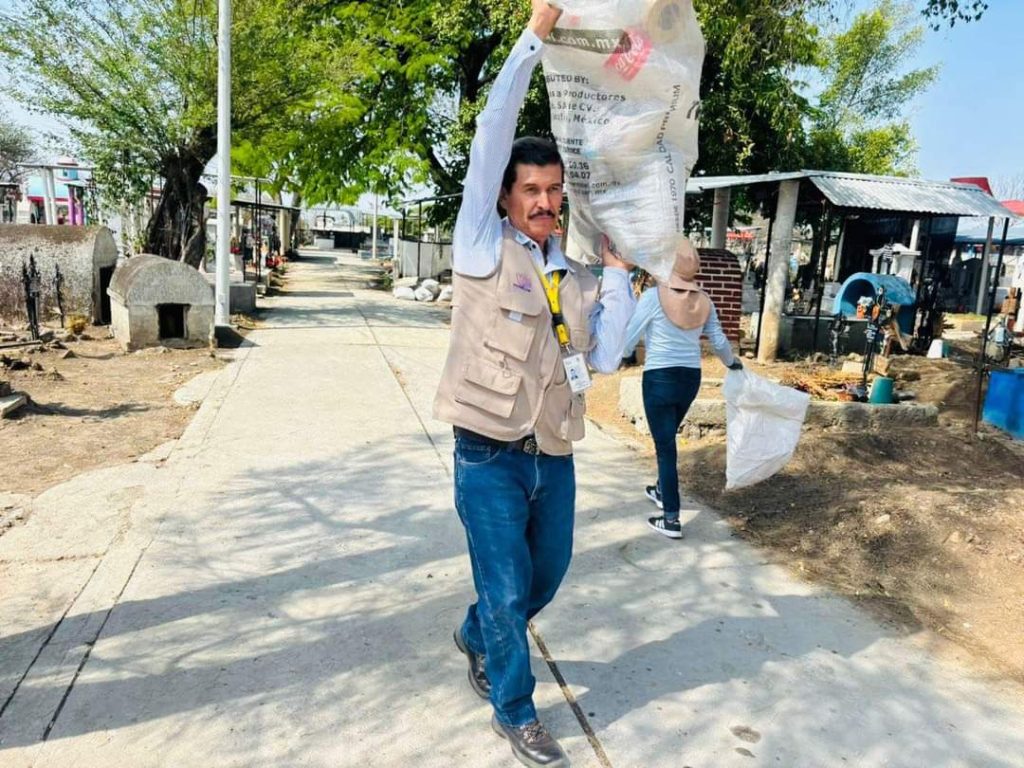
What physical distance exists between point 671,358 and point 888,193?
7388 mm

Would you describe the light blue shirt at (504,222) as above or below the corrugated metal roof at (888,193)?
below

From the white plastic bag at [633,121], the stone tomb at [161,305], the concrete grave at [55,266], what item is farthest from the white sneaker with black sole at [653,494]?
the concrete grave at [55,266]

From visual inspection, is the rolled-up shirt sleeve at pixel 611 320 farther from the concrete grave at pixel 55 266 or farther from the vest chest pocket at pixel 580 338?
the concrete grave at pixel 55 266

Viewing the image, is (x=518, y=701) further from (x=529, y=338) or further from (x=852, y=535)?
(x=852, y=535)

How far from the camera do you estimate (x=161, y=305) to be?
949 cm

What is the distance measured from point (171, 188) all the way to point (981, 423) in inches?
482

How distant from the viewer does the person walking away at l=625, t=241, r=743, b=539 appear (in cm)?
404

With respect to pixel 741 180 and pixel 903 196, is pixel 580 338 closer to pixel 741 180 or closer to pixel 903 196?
pixel 741 180

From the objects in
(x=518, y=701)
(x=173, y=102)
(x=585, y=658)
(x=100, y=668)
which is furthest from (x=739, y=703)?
(x=173, y=102)

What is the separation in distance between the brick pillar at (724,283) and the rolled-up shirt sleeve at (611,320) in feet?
26.7

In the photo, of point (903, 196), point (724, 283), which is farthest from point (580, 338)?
point (903, 196)

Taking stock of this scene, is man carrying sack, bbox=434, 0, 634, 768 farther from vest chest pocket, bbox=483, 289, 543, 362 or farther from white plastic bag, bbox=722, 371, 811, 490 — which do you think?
white plastic bag, bbox=722, 371, 811, 490

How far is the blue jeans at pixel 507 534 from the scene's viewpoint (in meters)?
2.31

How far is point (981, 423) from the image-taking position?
772 centimetres
